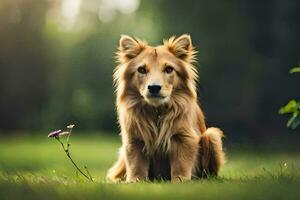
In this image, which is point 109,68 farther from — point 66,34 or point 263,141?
point 263,141

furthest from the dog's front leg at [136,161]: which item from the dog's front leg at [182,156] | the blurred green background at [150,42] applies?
the blurred green background at [150,42]

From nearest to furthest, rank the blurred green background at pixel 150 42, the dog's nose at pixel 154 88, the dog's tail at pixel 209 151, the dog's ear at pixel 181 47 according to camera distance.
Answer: the dog's nose at pixel 154 88 → the dog's ear at pixel 181 47 → the dog's tail at pixel 209 151 → the blurred green background at pixel 150 42

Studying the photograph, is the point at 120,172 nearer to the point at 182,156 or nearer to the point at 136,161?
the point at 136,161

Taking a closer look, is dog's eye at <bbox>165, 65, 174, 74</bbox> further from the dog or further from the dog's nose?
the dog's nose

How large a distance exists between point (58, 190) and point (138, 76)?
2.28 meters

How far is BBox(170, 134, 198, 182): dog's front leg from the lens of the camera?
8.48 m

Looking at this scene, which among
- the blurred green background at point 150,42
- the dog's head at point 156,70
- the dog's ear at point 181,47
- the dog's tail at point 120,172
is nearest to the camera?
the dog's head at point 156,70

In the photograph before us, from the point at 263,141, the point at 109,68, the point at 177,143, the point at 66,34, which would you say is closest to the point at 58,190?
the point at 177,143

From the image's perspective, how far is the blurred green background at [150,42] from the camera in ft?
72.4

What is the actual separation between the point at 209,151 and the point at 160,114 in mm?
752

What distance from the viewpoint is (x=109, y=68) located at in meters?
28.5

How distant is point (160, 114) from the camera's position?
8664mm

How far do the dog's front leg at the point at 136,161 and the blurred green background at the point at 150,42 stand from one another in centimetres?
1159

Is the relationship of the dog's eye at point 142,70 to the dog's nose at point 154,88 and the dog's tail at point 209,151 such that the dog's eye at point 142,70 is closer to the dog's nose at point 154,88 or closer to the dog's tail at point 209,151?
the dog's nose at point 154,88
